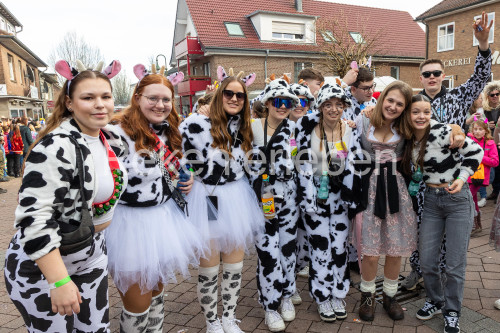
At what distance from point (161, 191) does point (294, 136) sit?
4.58 feet

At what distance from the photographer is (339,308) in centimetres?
322

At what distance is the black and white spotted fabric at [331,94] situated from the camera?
2.94 metres

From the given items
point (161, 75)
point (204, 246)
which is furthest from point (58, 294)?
point (161, 75)

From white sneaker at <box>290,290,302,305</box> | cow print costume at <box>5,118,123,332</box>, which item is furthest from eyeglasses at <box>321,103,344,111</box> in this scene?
cow print costume at <box>5,118,123,332</box>

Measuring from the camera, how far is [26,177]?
5.11ft

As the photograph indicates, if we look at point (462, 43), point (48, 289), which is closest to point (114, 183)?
point (48, 289)

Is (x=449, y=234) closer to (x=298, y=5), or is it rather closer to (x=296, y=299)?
(x=296, y=299)

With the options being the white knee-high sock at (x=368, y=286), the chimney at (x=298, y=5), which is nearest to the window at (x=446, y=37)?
the chimney at (x=298, y=5)

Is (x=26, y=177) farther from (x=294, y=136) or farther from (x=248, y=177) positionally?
(x=294, y=136)

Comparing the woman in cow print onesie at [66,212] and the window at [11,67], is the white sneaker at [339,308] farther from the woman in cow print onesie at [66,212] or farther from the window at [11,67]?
the window at [11,67]

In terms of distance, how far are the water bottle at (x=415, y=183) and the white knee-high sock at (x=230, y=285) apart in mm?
1599

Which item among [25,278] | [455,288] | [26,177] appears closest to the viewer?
[26,177]

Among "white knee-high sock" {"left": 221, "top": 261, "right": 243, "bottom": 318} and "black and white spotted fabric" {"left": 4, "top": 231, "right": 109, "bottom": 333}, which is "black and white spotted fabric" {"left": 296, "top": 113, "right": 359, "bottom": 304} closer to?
"white knee-high sock" {"left": 221, "top": 261, "right": 243, "bottom": 318}

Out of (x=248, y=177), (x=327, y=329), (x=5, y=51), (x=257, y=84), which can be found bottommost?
(x=327, y=329)
